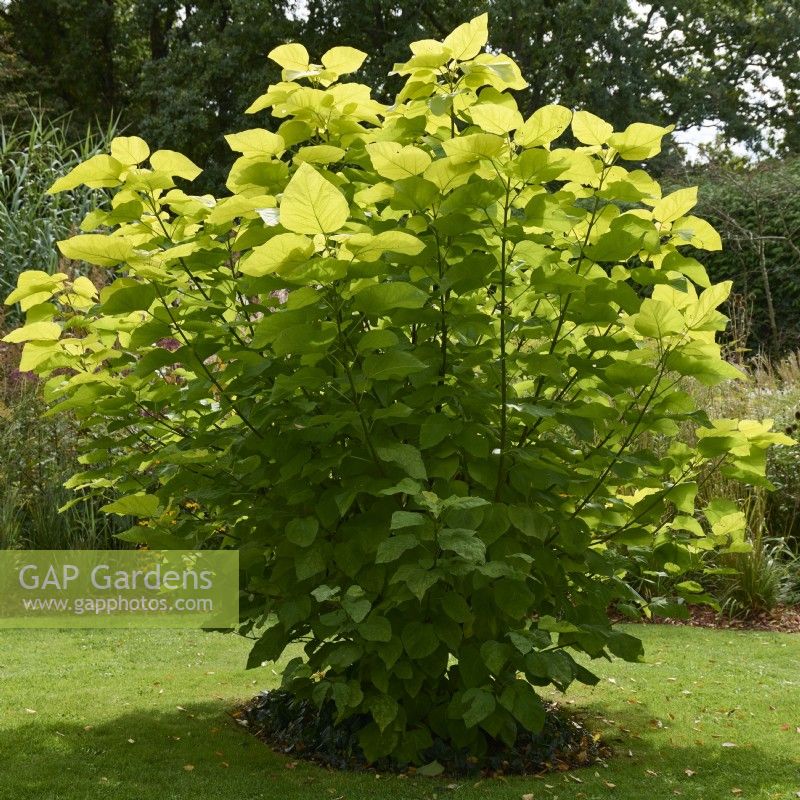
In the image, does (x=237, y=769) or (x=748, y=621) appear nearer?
(x=237, y=769)

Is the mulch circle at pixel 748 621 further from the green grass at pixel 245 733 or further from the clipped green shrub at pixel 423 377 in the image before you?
the clipped green shrub at pixel 423 377

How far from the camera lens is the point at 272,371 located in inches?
109

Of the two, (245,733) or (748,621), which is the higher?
(245,733)

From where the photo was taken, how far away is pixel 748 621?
20.0ft

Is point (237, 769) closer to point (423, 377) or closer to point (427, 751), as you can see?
point (427, 751)

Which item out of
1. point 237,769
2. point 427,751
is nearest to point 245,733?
point 237,769

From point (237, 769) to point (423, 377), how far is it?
1406 mm

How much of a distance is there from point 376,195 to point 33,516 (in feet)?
16.3

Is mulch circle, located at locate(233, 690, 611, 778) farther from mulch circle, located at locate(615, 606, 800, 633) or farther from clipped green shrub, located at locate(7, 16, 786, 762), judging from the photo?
mulch circle, located at locate(615, 606, 800, 633)

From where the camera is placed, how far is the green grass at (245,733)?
9.52ft

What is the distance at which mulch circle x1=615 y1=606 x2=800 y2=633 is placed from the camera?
234 inches

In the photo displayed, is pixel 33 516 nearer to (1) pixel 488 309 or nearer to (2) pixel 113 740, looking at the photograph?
(2) pixel 113 740

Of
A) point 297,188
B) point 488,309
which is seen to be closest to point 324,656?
point 488,309

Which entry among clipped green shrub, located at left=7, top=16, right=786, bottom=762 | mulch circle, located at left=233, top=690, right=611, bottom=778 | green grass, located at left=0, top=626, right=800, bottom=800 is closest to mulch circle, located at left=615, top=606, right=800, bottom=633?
green grass, located at left=0, top=626, right=800, bottom=800
